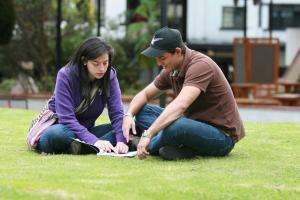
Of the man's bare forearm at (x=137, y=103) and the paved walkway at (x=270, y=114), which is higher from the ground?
the man's bare forearm at (x=137, y=103)

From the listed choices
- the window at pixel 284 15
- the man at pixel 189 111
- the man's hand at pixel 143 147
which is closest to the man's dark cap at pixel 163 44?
the man at pixel 189 111

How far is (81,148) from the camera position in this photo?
7410mm

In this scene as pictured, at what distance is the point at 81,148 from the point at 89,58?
74 centimetres

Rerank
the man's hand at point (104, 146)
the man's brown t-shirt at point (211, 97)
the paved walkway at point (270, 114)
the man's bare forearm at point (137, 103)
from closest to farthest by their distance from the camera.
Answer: the man's brown t-shirt at point (211, 97) → the man's hand at point (104, 146) → the man's bare forearm at point (137, 103) → the paved walkway at point (270, 114)

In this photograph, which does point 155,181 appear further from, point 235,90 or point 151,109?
point 235,90

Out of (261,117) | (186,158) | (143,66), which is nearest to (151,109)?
(186,158)

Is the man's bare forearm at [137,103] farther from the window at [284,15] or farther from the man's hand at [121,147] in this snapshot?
the window at [284,15]

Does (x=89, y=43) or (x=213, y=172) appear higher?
(x=89, y=43)

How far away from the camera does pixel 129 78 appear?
26172 millimetres

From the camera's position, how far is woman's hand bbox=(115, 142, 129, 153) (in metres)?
7.37

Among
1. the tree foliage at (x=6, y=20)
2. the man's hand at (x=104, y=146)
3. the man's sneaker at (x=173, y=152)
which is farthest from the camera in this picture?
the tree foliage at (x=6, y=20)

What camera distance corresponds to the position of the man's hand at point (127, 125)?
293 inches

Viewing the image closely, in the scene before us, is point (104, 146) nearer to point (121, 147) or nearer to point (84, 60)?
point (121, 147)

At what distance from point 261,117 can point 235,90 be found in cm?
468
